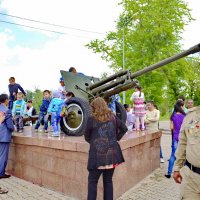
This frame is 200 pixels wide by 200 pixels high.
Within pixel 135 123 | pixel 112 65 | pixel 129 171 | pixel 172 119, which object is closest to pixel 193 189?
pixel 129 171

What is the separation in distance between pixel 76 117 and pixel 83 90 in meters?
0.82

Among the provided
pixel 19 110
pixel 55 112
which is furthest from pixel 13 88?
pixel 55 112

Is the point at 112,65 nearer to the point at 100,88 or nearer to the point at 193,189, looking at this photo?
the point at 100,88

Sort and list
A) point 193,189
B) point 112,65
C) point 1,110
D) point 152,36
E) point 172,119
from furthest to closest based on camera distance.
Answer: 1. point 112,65
2. point 152,36
3. point 172,119
4. point 1,110
5. point 193,189

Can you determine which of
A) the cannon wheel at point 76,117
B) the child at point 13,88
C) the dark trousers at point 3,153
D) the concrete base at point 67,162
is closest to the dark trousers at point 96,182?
the concrete base at point 67,162

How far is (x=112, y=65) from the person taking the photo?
24922 millimetres

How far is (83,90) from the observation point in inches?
286

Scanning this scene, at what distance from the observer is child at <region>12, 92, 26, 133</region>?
791cm

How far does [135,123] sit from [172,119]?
166 centimetres

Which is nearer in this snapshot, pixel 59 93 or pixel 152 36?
pixel 59 93

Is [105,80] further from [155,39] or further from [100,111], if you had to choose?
[155,39]

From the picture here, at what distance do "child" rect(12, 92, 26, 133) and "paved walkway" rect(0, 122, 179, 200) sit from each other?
1.64m

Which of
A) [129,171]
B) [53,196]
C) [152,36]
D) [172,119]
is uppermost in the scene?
[152,36]

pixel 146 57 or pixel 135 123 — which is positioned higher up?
pixel 146 57
